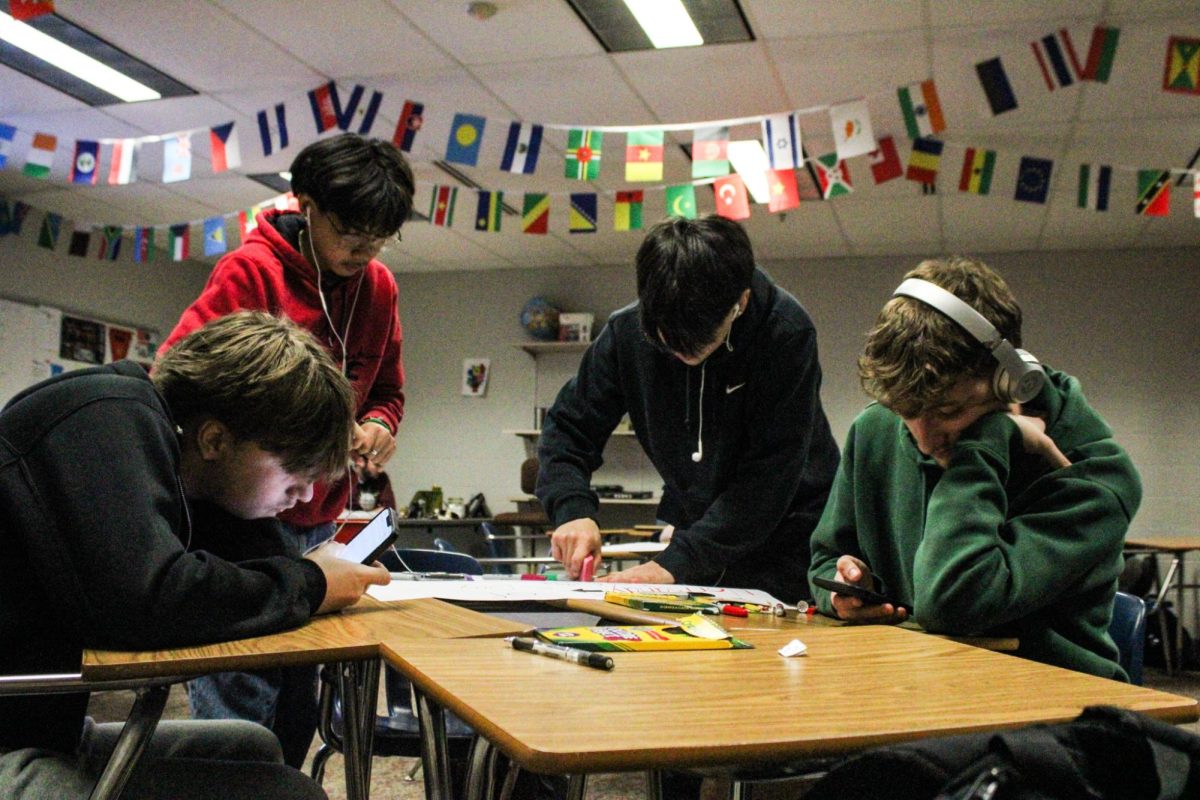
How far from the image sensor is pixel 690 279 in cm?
169

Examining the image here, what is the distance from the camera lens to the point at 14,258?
21.3 ft

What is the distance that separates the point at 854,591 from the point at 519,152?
3.72m

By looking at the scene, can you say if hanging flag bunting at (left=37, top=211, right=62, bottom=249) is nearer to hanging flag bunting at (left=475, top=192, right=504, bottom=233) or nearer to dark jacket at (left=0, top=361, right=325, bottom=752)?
hanging flag bunting at (left=475, top=192, right=504, bottom=233)

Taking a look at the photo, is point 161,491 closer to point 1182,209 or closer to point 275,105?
point 275,105

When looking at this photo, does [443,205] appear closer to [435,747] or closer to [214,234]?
[214,234]

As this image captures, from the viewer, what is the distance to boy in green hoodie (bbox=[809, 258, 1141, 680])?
1136 millimetres

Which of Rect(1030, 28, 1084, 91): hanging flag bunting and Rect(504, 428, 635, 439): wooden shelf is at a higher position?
Rect(1030, 28, 1084, 91): hanging flag bunting

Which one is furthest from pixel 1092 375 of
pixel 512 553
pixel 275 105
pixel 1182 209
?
pixel 275 105

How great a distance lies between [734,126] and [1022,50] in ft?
4.20

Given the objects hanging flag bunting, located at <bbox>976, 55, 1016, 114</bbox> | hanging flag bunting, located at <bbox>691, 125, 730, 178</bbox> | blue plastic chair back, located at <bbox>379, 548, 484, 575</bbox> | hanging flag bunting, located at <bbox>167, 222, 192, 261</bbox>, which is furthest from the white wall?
blue plastic chair back, located at <bbox>379, 548, 484, 575</bbox>

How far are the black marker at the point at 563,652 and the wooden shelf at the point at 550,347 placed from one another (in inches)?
261

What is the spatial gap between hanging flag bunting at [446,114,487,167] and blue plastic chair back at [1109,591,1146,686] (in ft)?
10.9

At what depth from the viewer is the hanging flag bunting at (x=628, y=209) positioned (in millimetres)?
4906

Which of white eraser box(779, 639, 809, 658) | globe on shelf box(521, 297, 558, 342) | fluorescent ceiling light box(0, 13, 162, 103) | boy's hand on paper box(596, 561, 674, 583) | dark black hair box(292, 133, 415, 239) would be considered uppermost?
fluorescent ceiling light box(0, 13, 162, 103)
